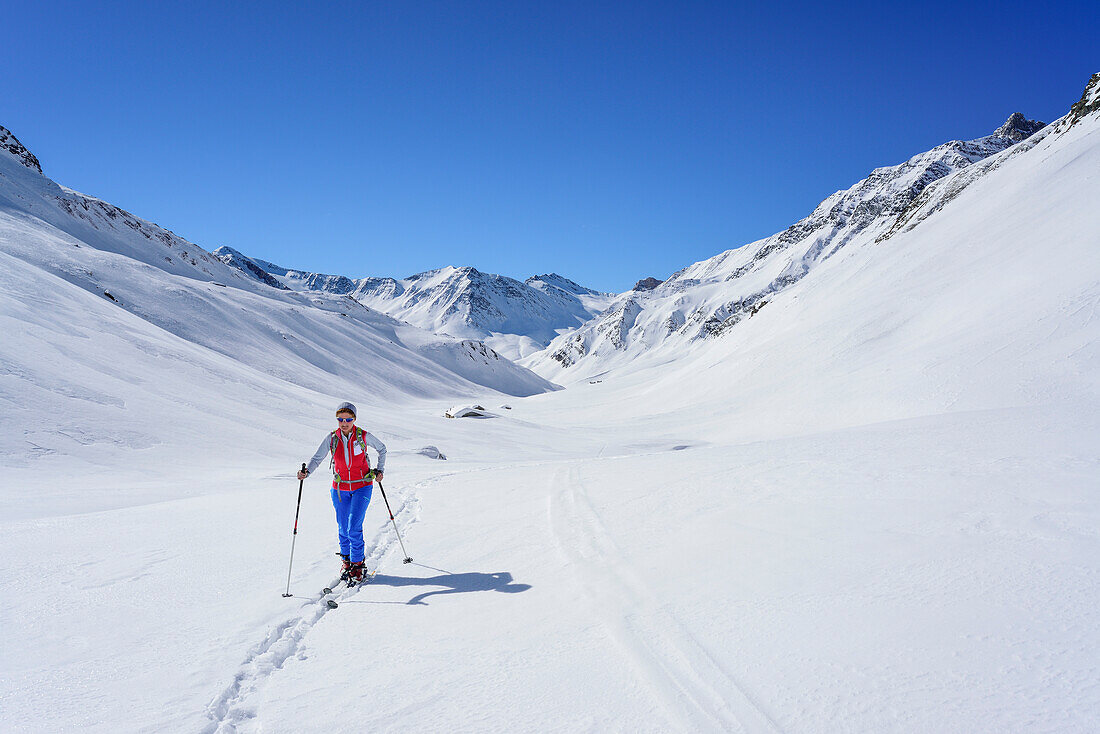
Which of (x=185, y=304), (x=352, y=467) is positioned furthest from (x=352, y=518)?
(x=185, y=304)

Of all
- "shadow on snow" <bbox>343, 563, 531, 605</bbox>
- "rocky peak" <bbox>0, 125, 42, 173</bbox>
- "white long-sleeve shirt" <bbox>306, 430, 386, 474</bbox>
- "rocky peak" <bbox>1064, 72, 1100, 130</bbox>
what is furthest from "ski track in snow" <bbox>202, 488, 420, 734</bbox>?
"rocky peak" <bbox>0, 125, 42, 173</bbox>

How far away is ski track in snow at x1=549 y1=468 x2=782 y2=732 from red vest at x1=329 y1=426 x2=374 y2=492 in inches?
126

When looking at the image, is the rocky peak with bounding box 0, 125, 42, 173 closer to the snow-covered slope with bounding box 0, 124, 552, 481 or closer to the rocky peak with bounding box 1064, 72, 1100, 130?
the snow-covered slope with bounding box 0, 124, 552, 481

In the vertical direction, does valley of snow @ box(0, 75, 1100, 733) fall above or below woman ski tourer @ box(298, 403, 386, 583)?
below

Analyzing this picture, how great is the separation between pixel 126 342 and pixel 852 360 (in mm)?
41888

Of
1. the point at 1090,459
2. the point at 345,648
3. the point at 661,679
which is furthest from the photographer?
the point at 1090,459

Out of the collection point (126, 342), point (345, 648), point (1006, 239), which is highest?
point (1006, 239)

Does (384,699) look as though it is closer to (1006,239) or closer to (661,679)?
(661,679)

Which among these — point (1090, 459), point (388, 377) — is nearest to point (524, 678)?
point (1090, 459)

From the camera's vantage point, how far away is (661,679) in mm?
4332

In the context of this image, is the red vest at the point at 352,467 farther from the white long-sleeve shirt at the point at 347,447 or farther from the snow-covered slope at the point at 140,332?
the snow-covered slope at the point at 140,332

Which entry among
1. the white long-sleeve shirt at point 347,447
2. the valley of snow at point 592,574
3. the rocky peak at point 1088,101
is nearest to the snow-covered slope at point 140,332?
the valley of snow at point 592,574

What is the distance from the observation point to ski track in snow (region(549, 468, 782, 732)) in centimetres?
383

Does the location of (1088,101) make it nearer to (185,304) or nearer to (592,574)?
(592,574)
